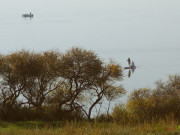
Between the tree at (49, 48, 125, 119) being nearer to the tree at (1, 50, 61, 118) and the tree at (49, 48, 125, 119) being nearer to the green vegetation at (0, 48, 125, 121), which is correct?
the green vegetation at (0, 48, 125, 121)

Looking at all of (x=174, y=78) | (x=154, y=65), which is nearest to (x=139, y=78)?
(x=154, y=65)

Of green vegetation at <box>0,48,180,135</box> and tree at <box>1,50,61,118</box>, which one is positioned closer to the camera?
green vegetation at <box>0,48,180,135</box>

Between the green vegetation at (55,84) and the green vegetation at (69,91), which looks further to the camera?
the green vegetation at (55,84)

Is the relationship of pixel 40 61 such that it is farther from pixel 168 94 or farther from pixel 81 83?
pixel 168 94

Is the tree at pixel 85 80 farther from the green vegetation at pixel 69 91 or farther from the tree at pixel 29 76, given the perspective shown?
the tree at pixel 29 76

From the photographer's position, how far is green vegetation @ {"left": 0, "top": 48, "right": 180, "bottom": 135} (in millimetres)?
22812

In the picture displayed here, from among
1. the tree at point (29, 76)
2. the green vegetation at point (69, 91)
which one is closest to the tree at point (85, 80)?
the green vegetation at point (69, 91)

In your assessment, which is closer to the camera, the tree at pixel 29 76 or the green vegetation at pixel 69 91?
the green vegetation at pixel 69 91

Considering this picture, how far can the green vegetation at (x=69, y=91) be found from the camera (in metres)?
22.8

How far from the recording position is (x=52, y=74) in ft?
76.6

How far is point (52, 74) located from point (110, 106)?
3.65 meters

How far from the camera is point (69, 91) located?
77.8ft

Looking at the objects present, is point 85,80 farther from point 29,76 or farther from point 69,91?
point 29,76

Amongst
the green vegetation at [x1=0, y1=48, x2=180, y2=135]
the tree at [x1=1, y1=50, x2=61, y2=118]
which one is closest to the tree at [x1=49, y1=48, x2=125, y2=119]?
the green vegetation at [x1=0, y1=48, x2=180, y2=135]
